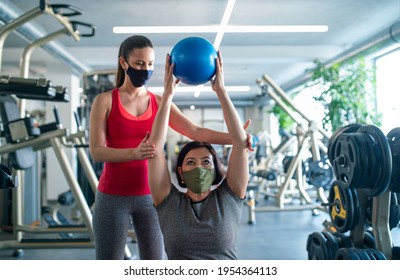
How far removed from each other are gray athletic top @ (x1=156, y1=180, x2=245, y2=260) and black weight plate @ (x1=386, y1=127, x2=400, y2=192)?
72 centimetres

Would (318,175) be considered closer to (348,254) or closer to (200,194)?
(348,254)

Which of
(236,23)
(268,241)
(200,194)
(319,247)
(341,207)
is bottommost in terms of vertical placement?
(268,241)

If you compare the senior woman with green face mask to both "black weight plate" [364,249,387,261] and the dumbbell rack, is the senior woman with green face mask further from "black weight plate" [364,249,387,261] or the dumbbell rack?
"black weight plate" [364,249,387,261]

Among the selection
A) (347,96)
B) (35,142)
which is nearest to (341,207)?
(35,142)

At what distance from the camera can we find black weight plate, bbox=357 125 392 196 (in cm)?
129

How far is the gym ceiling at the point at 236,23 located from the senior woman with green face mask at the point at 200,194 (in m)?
1.48

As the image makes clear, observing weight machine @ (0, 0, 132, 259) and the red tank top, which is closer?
the red tank top

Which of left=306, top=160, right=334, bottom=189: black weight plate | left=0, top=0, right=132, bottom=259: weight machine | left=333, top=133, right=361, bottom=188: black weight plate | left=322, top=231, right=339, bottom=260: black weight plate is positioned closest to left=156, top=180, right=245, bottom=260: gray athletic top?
left=333, top=133, right=361, bottom=188: black weight plate

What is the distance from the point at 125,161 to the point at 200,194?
22cm

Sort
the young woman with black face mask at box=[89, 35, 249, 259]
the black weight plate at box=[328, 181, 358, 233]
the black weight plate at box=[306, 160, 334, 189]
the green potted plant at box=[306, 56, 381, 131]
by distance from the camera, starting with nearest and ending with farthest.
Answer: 1. the young woman with black face mask at box=[89, 35, 249, 259]
2. the black weight plate at box=[328, 181, 358, 233]
3. the black weight plate at box=[306, 160, 334, 189]
4. the green potted plant at box=[306, 56, 381, 131]

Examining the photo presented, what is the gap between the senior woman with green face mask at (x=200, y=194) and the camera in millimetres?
915

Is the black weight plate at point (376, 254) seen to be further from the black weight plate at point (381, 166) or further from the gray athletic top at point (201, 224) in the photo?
the gray athletic top at point (201, 224)

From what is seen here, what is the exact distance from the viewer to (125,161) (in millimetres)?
982

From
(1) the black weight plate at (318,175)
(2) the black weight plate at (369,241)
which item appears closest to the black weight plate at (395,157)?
(2) the black weight plate at (369,241)
